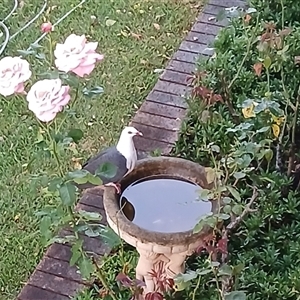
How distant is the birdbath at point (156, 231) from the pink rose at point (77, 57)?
2.23ft

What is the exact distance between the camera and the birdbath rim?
255 centimetres

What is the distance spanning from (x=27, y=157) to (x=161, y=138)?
28.2 inches

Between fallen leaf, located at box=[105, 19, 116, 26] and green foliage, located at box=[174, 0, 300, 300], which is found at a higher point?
green foliage, located at box=[174, 0, 300, 300]

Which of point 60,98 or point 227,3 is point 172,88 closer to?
point 227,3

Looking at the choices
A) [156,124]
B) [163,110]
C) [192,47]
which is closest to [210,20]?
[192,47]

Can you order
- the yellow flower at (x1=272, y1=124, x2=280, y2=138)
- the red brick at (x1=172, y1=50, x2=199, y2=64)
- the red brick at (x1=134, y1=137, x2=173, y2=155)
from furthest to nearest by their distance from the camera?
the red brick at (x1=172, y1=50, x2=199, y2=64), the red brick at (x1=134, y1=137, x2=173, y2=155), the yellow flower at (x1=272, y1=124, x2=280, y2=138)

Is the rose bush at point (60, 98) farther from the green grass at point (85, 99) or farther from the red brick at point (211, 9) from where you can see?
the red brick at point (211, 9)

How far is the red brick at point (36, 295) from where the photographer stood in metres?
2.98

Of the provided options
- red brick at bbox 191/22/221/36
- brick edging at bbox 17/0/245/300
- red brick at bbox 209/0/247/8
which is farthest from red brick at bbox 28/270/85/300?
red brick at bbox 209/0/247/8

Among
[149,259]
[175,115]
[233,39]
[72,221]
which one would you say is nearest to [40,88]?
[72,221]

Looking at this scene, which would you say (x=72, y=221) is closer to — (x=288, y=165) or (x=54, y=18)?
(x=288, y=165)

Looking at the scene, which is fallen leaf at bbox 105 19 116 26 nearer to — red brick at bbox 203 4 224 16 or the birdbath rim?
red brick at bbox 203 4 224 16

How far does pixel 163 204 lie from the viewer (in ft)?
9.22

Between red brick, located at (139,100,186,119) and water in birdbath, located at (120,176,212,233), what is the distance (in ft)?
3.23
